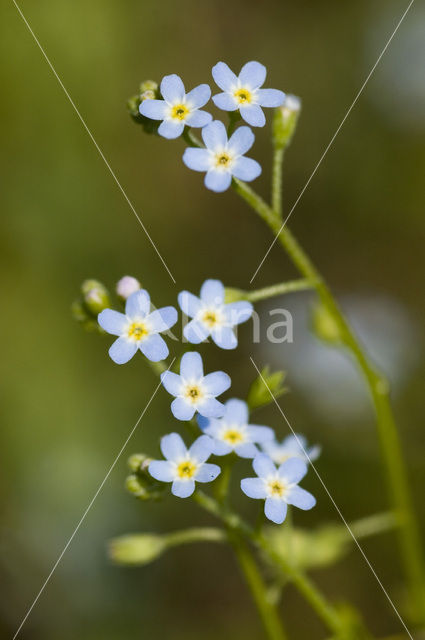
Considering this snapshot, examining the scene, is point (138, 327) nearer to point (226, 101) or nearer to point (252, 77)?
point (226, 101)

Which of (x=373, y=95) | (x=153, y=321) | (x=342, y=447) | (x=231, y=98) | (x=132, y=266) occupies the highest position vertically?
(x=373, y=95)

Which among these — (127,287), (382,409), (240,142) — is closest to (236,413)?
(127,287)

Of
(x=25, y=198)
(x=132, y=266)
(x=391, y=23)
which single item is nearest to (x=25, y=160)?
(x=25, y=198)

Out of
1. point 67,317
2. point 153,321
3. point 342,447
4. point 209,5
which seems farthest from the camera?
point 209,5

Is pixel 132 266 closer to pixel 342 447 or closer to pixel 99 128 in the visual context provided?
pixel 99 128

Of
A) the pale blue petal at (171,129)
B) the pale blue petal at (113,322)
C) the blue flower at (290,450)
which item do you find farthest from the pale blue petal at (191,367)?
the pale blue petal at (171,129)

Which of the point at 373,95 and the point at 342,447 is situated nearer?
the point at 342,447

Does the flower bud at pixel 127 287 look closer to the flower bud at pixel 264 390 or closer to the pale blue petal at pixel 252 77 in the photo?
the flower bud at pixel 264 390
